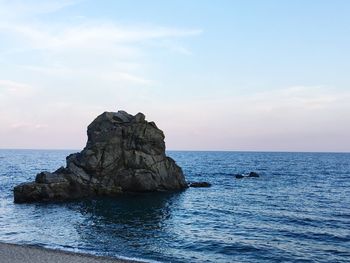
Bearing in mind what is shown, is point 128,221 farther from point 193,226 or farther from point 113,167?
point 113,167

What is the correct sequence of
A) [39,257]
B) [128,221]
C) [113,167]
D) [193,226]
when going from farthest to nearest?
[113,167] → [128,221] → [193,226] → [39,257]

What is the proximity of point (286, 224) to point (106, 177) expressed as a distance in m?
36.4

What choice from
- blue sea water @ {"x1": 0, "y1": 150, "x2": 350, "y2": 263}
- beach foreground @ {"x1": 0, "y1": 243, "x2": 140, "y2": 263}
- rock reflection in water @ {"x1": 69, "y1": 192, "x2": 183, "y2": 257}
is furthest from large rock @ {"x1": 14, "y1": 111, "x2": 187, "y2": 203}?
beach foreground @ {"x1": 0, "y1": 243, "x2": 140, "y2": 263}

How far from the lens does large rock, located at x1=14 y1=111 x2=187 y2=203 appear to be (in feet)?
209

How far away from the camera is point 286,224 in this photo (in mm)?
43781

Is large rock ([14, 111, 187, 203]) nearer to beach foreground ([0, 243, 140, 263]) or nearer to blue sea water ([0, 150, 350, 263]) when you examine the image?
blue sea water ([0, 150, 350, 263])

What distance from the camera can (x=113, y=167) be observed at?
2808 inches


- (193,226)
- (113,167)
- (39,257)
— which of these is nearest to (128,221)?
(193,226)

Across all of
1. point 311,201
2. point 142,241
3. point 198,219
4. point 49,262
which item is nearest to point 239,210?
point 198,219

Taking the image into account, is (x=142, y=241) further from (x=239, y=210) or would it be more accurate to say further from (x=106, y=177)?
(x=106, y=177)

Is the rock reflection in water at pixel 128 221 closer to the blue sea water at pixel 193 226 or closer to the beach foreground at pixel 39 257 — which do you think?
the blue sea water at pixel 193 226

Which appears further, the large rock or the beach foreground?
the large rock

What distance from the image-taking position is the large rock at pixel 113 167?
63.6m

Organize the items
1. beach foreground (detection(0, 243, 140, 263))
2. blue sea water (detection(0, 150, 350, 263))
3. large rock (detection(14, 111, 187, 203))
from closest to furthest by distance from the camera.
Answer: beach foreground (detection(0, 243, 140, 263)) < blue sea water (detection(0, 150, 350, 263)) < large rock (detection(14, 111, 187, 203))
